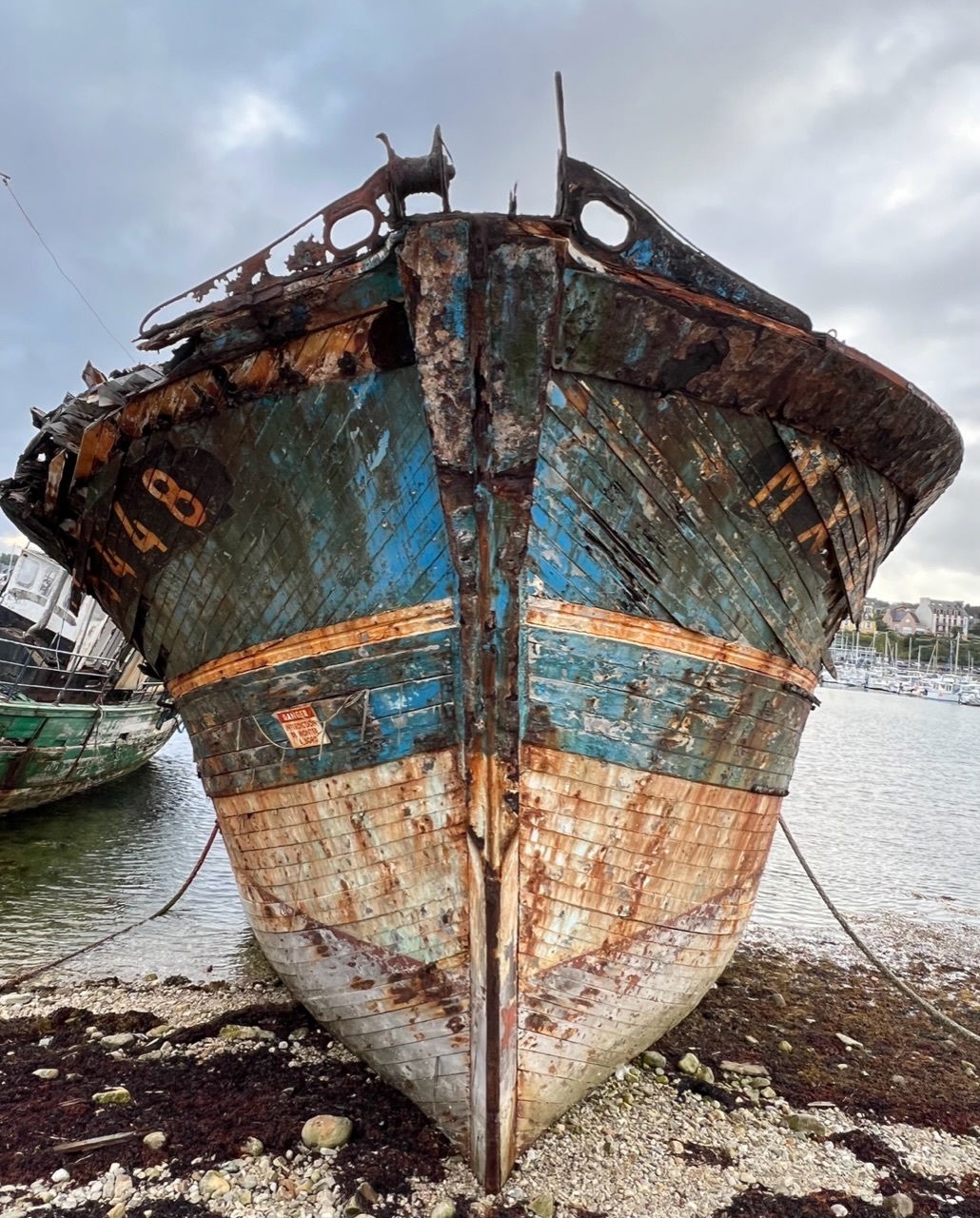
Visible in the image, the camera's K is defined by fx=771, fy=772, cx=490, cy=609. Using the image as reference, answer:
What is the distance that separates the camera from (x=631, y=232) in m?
3.40

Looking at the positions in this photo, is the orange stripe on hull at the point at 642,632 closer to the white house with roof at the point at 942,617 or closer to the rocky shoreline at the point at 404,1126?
the rocky shoreline at the point at 404,1126

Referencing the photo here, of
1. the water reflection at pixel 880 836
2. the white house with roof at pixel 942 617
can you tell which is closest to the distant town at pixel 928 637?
the white house with roof at pixel 942 617

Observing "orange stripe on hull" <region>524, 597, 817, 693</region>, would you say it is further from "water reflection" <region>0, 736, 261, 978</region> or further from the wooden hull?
the wooden hull

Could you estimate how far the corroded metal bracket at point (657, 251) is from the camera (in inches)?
131

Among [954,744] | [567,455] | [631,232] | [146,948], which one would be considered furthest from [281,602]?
[954,744]

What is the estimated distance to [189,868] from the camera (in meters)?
9.98

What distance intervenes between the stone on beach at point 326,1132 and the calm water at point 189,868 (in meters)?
2.72

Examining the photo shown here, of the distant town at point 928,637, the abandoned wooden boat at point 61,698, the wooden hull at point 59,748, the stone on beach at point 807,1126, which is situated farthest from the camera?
the distant town at point 928,637

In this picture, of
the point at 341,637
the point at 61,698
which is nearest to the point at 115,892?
the point at 61,698

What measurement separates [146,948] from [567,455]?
602cm

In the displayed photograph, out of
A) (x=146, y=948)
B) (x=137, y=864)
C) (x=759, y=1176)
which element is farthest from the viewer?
(x=137, y=864)

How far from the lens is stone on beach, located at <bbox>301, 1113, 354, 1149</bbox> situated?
11.8ft

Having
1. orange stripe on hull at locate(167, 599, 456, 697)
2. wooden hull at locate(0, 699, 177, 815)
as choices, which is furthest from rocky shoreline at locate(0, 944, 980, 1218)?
wooden hull at locate(0, 699, 177, 815)

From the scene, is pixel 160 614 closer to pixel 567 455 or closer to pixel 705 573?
pixel 567 455
